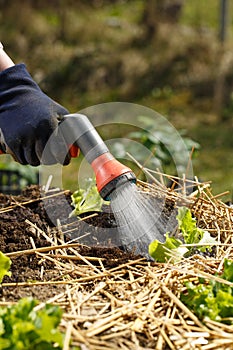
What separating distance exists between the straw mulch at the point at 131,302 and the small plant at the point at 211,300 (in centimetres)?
3

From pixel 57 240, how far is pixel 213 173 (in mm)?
3857

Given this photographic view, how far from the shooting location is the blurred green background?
708cm

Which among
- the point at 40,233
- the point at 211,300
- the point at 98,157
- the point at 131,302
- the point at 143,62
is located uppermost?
the point at 143,62

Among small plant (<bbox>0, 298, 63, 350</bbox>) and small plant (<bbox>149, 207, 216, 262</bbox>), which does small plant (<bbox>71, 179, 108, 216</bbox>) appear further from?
small plant (<bbox>0, 298, 63, 350</bbox>)

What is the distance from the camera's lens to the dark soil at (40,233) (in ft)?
6.33

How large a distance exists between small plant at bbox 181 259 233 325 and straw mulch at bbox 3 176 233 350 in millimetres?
27

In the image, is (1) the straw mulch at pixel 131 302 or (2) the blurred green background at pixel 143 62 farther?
(2) the blurred green background at pixel 143 62

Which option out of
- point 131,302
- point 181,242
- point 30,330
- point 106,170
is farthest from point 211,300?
point 106,170

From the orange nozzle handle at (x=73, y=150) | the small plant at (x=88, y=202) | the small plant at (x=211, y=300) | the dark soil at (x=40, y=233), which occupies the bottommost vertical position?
the dark soil at (x=40, y=233)

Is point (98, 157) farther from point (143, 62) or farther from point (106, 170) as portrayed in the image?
point (143, 62)

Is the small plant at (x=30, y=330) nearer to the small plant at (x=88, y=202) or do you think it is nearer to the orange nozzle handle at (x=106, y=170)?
the orange nozzle handle at (x=106, y=170)

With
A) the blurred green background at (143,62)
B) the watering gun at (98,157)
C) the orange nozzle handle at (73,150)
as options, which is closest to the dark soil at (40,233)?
the watering gun at (98,157)

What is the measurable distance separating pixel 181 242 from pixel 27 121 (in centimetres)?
72

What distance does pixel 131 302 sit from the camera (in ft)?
5.76
